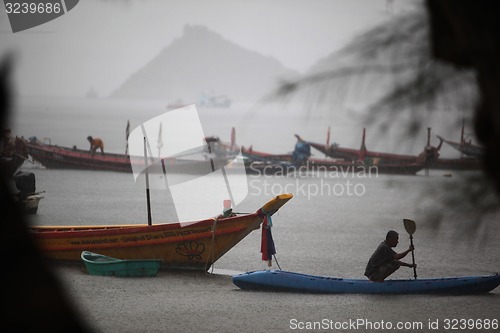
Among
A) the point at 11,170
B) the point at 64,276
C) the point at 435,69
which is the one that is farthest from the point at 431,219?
the point at 11,170

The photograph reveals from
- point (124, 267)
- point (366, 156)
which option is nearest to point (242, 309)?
point (124, 267)

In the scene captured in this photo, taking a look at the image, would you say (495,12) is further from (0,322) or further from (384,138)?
(0,322)

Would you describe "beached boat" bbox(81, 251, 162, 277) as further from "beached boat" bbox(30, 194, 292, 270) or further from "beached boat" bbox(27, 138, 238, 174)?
"beached boat" bbox(27, 138, 238, 174)

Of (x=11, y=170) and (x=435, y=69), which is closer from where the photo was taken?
(x=435, y=69)

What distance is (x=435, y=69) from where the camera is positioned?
258 cm

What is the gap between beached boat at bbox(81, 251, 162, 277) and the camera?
10320 mm

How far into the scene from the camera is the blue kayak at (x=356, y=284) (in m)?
8.98

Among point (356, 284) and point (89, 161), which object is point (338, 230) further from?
point (89, 161)

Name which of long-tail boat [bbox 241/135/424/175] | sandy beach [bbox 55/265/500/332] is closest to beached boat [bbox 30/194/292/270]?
sandy beach [bbox 55/265/500/332]

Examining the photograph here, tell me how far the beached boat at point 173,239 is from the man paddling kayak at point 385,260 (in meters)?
1.71

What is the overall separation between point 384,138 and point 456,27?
526mm

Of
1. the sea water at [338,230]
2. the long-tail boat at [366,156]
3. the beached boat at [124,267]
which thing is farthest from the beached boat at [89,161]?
the beached boat at [124,267]

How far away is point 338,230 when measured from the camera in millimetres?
17000

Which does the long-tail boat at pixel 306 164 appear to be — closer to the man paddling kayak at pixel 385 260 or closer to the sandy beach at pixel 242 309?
Result: the sandy beach at pixel 242 309
